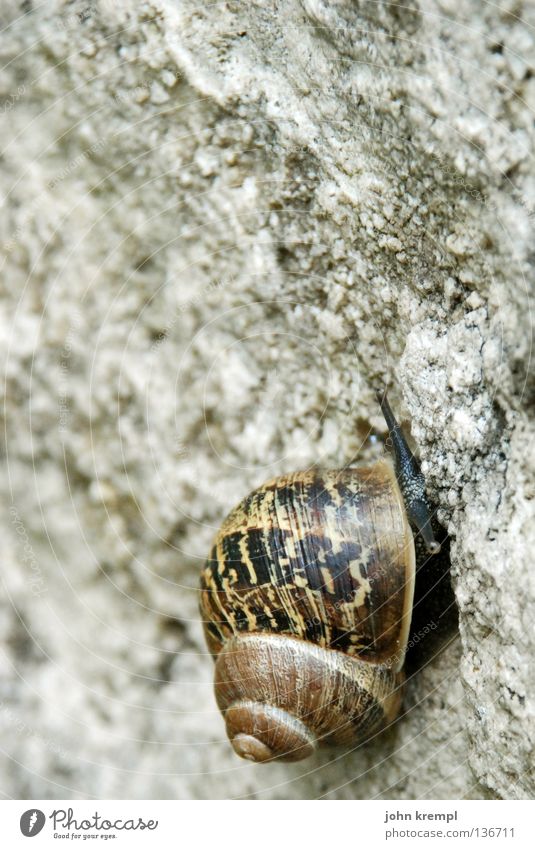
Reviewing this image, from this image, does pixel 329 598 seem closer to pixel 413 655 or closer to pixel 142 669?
pixel 413 655

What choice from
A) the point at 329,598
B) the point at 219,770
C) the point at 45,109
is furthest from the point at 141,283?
the point at 219,770
